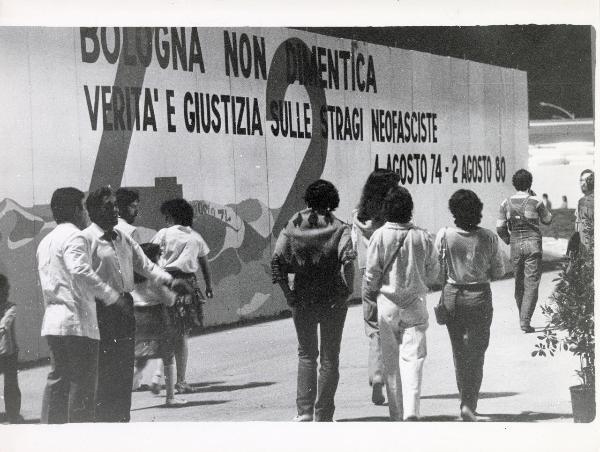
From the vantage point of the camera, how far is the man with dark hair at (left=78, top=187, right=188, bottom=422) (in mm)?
7465

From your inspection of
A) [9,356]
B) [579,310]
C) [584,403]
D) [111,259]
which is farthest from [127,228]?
[584,403]

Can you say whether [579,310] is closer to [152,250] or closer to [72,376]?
[152,250]

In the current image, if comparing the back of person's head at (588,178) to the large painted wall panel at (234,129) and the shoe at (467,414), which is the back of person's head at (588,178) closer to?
the large painted wall panel at (234,129)

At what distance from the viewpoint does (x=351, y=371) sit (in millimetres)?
9898

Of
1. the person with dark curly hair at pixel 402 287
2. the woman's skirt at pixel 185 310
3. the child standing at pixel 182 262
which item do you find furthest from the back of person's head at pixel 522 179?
the woman's skirt at pixel 185 310

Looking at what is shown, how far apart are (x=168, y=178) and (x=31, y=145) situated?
4.69 ft

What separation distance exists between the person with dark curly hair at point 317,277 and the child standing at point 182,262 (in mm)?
1284

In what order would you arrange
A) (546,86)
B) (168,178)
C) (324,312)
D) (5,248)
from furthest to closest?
(546,86) → (168,178) → (5,248) → (324,312)

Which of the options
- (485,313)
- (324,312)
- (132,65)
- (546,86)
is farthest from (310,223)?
(546,86)

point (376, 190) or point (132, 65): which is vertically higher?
point (132, 65)

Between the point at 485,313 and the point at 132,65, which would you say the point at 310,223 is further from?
the point at 132,65

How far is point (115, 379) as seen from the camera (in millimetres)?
7680

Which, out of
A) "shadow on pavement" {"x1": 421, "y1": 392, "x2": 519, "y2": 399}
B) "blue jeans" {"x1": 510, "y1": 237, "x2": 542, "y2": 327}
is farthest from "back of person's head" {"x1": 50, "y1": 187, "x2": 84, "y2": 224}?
"blue jeans" {"x1": 510, "y1": 237, "x2": 542, "y2": 327}
